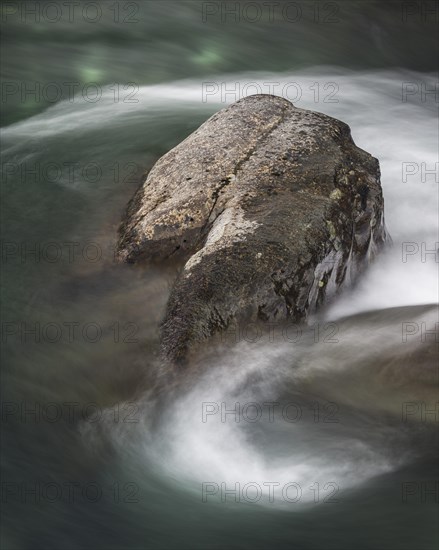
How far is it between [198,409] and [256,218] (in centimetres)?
149

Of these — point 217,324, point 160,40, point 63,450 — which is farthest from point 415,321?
point 160,40

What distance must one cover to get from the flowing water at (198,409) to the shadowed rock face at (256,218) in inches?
7.3

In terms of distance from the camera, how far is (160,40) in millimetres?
10844

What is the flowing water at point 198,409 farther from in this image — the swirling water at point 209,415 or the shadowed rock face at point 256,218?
the shadowed rock face at point 256,218

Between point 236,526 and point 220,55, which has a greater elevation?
point 220,55

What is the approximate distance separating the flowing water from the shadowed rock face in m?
0.19

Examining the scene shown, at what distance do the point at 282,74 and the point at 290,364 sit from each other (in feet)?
18.6

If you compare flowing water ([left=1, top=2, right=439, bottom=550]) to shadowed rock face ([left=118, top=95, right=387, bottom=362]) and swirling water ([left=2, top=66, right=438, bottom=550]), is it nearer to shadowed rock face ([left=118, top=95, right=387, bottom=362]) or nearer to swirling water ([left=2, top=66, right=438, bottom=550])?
swirling water ([left=2, top=66, right=438, bottom=550])

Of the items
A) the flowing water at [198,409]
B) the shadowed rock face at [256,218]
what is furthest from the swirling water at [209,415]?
the shadowed rock face at [256,218]

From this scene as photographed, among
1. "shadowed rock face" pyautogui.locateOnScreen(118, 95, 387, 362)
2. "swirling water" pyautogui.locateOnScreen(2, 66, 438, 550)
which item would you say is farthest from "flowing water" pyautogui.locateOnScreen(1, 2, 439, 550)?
"shadowed rock face" pyautogui.locateOnScreen(118, 95, 387, 362)

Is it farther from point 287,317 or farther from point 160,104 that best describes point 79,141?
point 287,317

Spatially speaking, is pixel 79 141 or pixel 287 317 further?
pixel 79 141

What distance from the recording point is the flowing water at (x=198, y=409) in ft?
15.6

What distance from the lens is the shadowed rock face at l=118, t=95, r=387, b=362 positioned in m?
5.83
